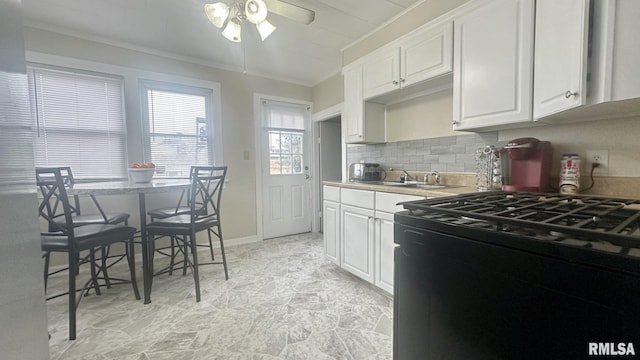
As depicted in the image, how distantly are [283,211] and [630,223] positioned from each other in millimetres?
3672

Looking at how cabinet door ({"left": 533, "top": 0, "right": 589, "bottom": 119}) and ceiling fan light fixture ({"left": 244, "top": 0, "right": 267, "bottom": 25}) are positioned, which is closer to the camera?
cabinet door ({"left": 533, "top": 0, "right": 589, "bottom": 119})

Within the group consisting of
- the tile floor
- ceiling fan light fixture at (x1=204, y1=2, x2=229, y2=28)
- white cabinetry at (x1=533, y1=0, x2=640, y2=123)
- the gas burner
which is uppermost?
ceiling fan light fixture at (x1=204, y1=2, x2=229, y2=28)

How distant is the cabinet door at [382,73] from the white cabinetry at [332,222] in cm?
105

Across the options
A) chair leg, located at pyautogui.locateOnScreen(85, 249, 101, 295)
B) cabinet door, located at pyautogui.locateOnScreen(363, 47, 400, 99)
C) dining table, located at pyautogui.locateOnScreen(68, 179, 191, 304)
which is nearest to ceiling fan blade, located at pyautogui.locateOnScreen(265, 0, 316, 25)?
cabinet door, located at pyautogui.locateOnScreen(363, 47, 400, 99)

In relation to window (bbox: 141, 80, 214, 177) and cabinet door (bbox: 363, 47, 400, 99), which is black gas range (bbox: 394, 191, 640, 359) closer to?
cabinet door (bbox: 363, 47, 400, 99)

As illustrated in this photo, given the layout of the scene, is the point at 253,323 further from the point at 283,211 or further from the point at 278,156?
the point at 278,156

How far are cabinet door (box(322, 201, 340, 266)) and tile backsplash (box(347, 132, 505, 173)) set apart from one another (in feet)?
2.51

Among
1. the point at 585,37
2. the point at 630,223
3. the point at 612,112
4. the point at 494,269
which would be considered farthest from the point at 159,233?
the point at 612,112

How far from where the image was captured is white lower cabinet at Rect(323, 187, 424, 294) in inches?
78.4

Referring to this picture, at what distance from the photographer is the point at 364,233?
222cm

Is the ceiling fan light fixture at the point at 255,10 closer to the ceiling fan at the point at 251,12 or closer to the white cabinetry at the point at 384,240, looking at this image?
the ceiling fan at the point at 251,12

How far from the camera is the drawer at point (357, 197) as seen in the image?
2.16 meters

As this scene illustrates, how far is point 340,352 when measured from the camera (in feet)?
4.98

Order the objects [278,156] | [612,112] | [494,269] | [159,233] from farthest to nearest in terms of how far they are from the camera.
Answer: [278,156] < [159,233] < [612,112] < [494,269]
